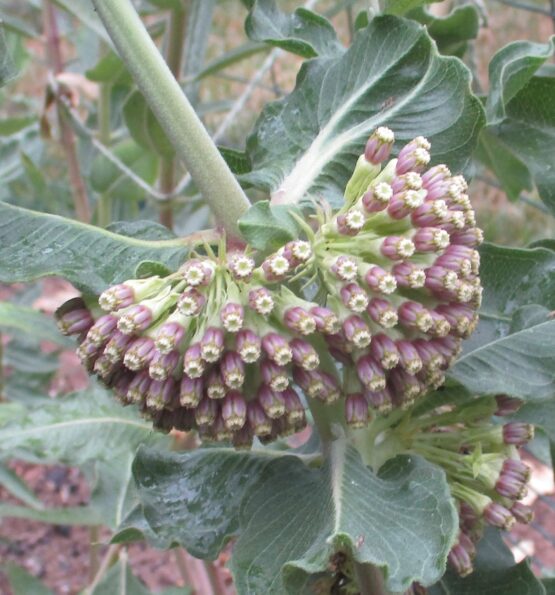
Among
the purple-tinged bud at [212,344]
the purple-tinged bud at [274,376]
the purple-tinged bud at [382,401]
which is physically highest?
the purple-tinged bud at [212,344]

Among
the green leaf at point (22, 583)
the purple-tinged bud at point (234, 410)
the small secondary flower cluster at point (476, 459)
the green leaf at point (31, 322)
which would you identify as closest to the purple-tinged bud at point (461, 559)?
the small secondary flower cluster at point (476, 459)

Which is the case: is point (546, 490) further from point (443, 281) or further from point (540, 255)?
point (443, 281)

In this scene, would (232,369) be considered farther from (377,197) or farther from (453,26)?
(453,26)

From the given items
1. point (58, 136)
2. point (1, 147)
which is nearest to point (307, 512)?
point (58, 136)

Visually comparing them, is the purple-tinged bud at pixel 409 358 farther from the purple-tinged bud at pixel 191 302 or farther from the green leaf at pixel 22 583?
the green leaf at pixel 22 583

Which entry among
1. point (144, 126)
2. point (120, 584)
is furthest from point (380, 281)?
point (120, 584)
